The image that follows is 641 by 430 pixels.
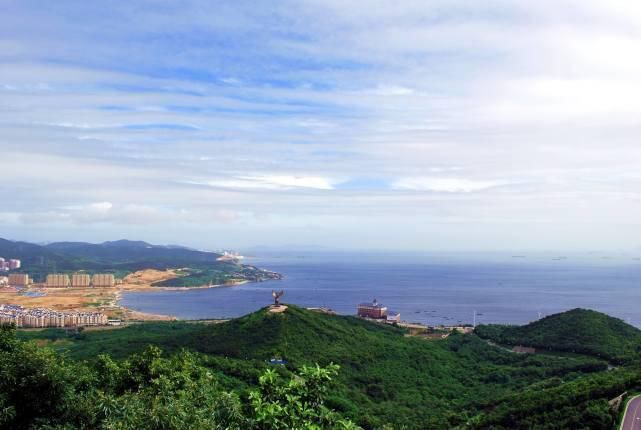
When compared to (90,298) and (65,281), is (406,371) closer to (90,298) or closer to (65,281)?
(90,298)

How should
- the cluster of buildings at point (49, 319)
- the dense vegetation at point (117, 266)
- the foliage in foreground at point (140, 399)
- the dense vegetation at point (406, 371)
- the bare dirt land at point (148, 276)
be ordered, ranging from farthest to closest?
the dense vegetation at point (117, 266)
the bare dirt land at point (148, 276)
the cluster of buildings at point (49, 319)
the dense vegetation at point (406, 371)
the foliage in foreground at point (140, 399)

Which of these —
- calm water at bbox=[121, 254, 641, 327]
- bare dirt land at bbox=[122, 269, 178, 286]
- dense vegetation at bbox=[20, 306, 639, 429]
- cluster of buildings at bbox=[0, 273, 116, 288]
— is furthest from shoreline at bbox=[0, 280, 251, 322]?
dense vegetation at bbox=[20, 306, 639, 429]

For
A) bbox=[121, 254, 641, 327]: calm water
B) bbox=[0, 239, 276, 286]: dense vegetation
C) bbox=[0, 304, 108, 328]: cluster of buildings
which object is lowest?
bbox=[121, 254, 641, 327]: calm water

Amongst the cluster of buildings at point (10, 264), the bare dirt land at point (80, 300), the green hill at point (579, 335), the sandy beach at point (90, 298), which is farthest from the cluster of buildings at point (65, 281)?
the green hill at point (579, 335)

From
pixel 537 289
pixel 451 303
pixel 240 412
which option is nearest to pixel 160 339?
pixel 240 412

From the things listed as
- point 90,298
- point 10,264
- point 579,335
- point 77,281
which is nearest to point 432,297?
point 579,335

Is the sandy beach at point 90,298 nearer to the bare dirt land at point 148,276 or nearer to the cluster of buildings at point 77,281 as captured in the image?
the bare dirt land at point 148,276

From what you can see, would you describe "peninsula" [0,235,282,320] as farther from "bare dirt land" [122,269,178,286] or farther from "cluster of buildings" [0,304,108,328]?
"cluster of buildings" [0,304,108,328]
